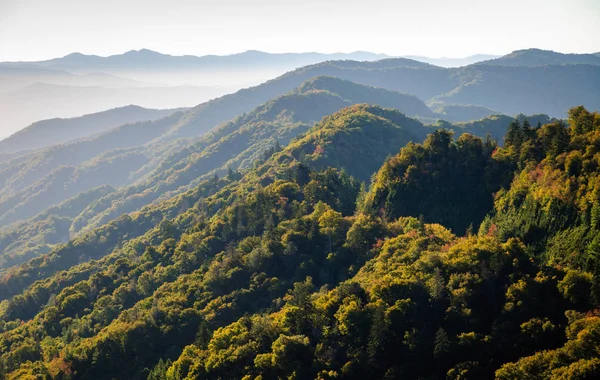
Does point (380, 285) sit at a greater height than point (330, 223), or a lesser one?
lesser

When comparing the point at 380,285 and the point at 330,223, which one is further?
the point at 330,223

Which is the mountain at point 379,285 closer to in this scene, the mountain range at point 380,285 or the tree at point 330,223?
the mountain range at point 380,285

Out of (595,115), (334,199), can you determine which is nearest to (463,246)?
(595,115)

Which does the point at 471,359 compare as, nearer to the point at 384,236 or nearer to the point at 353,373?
the point at 353,373

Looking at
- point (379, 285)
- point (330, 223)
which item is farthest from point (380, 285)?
point (330, 223)

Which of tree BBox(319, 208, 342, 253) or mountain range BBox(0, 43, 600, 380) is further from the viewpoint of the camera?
tree BBox(319, 208, 342, 253)

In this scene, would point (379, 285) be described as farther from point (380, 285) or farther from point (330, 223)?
point (330, 223)

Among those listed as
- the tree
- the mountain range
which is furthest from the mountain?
the tree

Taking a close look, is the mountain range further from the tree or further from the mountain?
the tree
